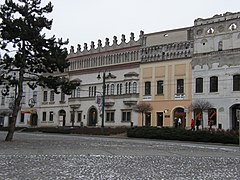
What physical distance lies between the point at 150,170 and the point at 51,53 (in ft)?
69.7

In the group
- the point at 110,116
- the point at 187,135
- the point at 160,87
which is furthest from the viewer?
the point at 110,116

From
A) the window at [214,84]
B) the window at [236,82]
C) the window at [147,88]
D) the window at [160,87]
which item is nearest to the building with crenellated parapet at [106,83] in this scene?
the window at [147,88]

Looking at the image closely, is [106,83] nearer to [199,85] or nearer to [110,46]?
[110,46]

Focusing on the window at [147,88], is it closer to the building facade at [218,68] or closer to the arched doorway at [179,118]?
the arched doorway at [179,118]

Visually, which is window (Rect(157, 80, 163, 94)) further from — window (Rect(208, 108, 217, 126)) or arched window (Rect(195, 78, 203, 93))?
window (Rect(208, 108, 217, 126))

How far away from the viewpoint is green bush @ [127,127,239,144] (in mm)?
39719

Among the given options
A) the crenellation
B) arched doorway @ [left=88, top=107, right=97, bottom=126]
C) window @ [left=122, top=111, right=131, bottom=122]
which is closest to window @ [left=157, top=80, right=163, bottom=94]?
window @ [left=122, top=111, right=131, bottom=122]

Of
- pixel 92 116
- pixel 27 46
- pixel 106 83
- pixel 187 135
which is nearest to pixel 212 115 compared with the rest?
pixel 187 135

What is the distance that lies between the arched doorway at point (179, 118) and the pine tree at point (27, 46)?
27167 millimetres

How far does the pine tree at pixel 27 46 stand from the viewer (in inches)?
1287

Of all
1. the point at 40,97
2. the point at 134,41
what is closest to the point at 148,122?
the point at 134,41

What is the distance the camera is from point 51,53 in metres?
34.1

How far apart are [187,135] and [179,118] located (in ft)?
54.6

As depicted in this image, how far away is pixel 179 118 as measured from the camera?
59.8 metres
